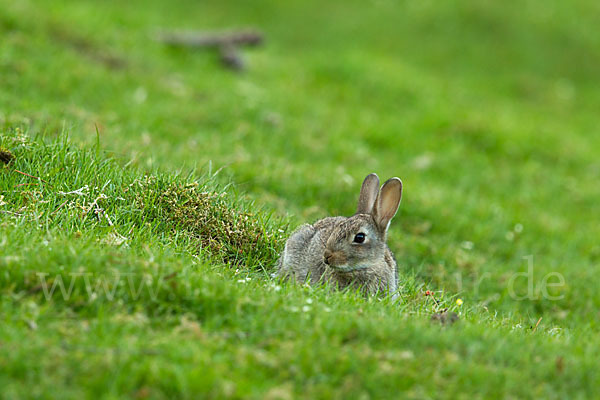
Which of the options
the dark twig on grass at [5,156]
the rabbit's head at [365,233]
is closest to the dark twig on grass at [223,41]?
the rabbit's head at [365,233]

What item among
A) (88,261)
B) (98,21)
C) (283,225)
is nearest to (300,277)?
(283,225)

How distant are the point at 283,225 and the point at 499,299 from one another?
9.96 ft

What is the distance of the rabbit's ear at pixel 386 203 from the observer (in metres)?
6.59

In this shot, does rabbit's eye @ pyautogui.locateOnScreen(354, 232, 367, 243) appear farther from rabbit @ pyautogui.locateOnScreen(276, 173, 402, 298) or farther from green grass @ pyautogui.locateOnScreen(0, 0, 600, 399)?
green grass @ pyautogui.locateOnScreen(0, 0, 600, 399)

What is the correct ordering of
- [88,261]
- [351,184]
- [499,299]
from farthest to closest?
[351,184]
[499,299]
[88,261]

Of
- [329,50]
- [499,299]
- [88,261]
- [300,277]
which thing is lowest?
[499,299]

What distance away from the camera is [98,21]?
15.1m

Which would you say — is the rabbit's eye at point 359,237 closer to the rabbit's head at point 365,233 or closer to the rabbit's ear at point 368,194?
the rabbit's head at point 365,233

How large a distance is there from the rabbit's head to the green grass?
1.74ft

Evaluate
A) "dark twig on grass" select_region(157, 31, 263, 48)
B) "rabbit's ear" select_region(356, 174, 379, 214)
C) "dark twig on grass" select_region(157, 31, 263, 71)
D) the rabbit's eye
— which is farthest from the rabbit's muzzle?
"dark twig on grass" select_region(157, 31, 263, 48)

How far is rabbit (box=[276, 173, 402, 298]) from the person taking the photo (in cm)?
626

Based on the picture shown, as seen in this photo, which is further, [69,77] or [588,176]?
[588,176]

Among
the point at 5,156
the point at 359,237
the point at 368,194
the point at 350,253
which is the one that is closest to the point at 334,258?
the point at 350,253

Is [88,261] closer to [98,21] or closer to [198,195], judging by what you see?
[198,195]
